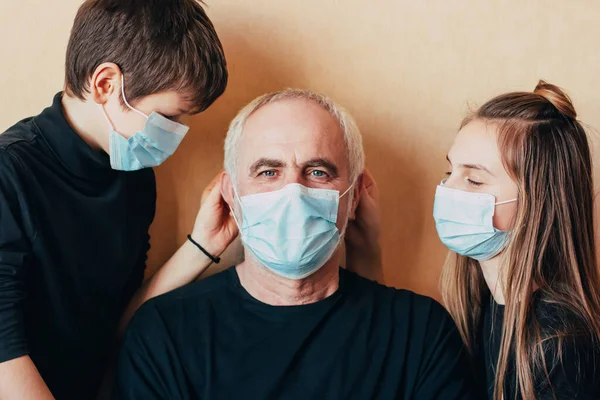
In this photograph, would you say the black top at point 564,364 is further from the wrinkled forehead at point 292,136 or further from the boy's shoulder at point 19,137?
the boy's shoulder at point 19,137

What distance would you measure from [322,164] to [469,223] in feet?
1.32

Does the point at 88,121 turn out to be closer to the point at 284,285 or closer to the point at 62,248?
the point at 62,248

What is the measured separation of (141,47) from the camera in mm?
1530

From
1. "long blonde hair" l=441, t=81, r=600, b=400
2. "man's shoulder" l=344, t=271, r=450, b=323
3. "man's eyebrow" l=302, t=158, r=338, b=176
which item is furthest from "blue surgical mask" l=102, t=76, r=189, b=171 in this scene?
"long blonde hair" l=441, t=81, r=600, b=400

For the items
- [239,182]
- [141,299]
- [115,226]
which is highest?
[239,182]

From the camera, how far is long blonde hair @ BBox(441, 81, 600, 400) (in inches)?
63.0

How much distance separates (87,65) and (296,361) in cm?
89

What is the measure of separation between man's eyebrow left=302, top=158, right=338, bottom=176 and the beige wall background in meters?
0.45

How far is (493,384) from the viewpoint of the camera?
1.69 metres

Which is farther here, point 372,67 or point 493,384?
point 372,67

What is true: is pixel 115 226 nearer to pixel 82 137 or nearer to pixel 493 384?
pixel 82 137

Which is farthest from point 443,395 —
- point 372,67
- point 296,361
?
point 372,67

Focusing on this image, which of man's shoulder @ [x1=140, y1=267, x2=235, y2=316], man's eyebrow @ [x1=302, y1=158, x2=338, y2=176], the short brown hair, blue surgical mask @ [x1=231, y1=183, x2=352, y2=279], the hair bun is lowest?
man's shoulder @ [x1=140, y1=267, x2=235, y2=316]

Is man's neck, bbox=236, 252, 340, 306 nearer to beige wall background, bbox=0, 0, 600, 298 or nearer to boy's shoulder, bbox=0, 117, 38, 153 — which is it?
beige wall background, bbox=0, 0, 600, 298
